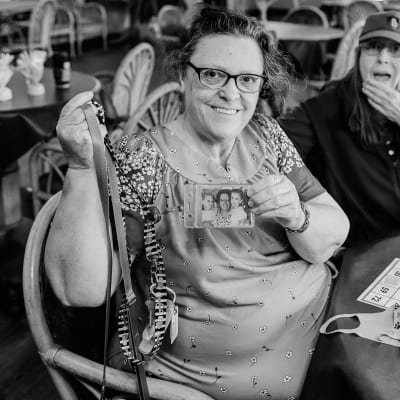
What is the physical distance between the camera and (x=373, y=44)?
1845 mm

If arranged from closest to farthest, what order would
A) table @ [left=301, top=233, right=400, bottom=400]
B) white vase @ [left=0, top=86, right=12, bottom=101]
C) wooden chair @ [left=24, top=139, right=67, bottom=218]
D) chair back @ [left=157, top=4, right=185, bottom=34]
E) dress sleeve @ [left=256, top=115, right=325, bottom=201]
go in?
table @ [left=301, top=233, right=400, bottom=400]
dress sleeve @ [left=256, top=115, right=325, bottom=201]
wooden chair @ [left=24, top=139, right=67, bottom=218]
white vase @ [left=0, top=86, right=12, bottom=101]
chair back @ [left=157, top=4, right=185, bottom=34]

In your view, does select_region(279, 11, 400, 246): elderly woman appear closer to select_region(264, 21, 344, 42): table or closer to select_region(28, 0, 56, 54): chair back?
select_region(264, 21, 344, 42): table

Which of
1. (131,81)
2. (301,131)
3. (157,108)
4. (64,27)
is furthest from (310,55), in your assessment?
(64,27)

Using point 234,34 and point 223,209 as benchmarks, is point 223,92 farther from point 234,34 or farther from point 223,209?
point 223,209

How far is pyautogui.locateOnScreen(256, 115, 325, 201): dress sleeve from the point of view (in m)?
1.45

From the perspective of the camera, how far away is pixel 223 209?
3.58 feet

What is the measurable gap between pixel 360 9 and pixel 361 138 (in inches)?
168

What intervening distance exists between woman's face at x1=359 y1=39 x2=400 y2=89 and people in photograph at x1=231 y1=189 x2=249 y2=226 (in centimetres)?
98

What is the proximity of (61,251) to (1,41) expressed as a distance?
7.28 meters

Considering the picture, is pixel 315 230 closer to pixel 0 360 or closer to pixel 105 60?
pixel 0 360

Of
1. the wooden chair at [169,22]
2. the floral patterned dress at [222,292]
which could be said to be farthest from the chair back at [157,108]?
the wooden chair at [169,22]

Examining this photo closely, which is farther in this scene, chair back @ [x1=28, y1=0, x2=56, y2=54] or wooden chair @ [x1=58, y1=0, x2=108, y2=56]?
wooden chair @ [x1=58, y1=0, x2=108, y2=56]

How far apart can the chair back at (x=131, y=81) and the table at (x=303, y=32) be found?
1787 millimetres

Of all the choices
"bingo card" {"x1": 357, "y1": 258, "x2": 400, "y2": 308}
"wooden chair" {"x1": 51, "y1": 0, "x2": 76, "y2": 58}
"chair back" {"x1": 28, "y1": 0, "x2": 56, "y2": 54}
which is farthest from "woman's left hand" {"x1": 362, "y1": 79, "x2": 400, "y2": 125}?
"wooden chair" {"x1": 51, "y1": 0, "x2": 76, "y2": 58}
